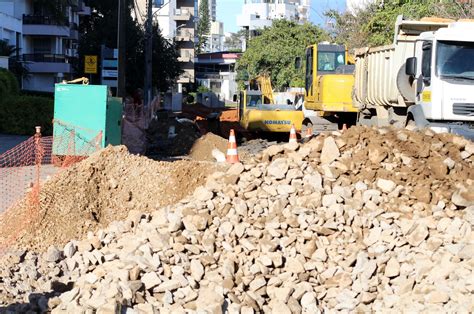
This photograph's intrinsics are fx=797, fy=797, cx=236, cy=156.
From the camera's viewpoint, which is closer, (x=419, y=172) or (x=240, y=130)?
(x=419, y=172)

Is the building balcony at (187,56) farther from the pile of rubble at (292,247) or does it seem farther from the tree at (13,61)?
the pile of rubble at (292,247)

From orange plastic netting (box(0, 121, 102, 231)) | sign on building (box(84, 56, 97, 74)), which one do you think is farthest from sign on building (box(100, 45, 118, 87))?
orange plastic netting (box(0, 121, 102, 231))

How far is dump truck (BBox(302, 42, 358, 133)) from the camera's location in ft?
79.7

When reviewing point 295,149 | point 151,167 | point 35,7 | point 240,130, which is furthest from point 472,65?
point 35,7

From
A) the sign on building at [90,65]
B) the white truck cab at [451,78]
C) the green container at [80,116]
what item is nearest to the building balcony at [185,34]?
the sign on building at [90,65]

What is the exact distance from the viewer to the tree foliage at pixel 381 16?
28.6m

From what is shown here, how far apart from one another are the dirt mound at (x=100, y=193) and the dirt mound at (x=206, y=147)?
928cm

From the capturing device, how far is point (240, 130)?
98.9ft

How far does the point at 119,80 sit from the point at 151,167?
1294cm

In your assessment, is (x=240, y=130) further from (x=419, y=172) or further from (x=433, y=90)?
(x=419, y=172)

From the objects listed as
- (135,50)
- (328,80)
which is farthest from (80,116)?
(135,50)

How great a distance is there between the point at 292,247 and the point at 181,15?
93.4 metres

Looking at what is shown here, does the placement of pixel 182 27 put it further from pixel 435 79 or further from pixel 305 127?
pixel 435 79

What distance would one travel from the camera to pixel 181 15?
100m
